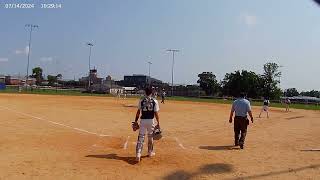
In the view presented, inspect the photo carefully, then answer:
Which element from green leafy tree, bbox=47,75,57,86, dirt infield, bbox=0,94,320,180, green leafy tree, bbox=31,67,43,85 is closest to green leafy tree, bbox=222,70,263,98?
green leafy tree, bbox=47,75,57,86

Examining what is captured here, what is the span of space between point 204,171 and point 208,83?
12960 centimetres

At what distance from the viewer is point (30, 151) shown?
37.1 feet

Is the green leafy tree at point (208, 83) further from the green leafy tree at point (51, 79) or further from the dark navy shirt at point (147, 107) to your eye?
the dark navy shirt at point (147, 107)

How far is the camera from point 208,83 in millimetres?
138375

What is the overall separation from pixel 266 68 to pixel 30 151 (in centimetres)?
11835

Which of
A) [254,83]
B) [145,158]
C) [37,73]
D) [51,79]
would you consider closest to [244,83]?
[254,83]

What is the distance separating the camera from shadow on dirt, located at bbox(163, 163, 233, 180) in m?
9.02

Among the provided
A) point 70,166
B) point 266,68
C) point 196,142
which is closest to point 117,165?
point 70,166

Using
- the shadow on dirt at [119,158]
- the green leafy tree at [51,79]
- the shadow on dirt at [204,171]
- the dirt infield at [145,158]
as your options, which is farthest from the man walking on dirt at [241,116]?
the green leafy tree at [51,79]

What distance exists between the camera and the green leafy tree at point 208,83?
13550 cm

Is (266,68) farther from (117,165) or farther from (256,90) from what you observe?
(117,165)

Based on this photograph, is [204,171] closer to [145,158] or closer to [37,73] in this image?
[145,158]

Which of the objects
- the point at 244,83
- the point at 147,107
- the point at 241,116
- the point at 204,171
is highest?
the point at 244,83

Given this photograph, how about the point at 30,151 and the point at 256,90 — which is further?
the point at 256,90
